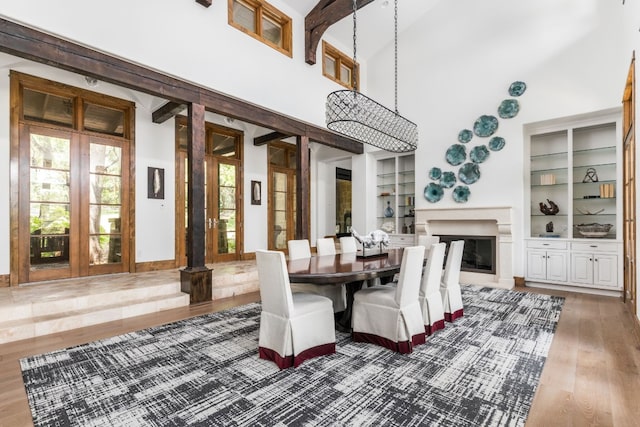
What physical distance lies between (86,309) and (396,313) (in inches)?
135

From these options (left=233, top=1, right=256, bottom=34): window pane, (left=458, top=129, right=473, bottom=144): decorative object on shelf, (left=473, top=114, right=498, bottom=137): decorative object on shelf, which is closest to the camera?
(left=233, top=1, right=256, bottom=34): window pane

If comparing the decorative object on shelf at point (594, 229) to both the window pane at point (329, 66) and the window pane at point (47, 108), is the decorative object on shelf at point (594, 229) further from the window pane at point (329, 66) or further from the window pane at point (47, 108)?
the window pane at point (47, 108)

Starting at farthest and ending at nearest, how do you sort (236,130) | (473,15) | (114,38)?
(236,130)
(473,15)
(114,38)

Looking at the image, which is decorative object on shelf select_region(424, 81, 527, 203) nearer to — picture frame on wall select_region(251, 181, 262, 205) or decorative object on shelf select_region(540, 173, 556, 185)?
decorative object on shelf select_region(540, 173, 556, 185)

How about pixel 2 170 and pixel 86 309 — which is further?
pixel 2 170

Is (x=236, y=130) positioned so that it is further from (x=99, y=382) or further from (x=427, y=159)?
(x=99, y=382)

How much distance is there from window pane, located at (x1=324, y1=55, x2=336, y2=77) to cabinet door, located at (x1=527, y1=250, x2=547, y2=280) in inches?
199

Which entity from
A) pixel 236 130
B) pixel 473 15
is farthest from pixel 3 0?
pixel 473 15

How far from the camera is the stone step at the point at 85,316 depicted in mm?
3197

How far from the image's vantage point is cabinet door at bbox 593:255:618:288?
15.8 feet

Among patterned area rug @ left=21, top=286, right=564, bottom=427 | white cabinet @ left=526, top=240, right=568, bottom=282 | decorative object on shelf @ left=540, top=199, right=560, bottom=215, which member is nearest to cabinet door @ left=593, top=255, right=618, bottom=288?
white cabinet @ left=526, top=240, right=568, bottom=282

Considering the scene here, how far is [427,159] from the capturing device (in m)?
6.59

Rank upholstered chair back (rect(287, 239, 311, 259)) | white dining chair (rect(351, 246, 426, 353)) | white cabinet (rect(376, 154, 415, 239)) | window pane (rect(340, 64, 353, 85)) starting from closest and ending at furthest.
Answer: white dining chair (rect(351, 246, 426, 353))
upholstered chair back (rect(287, 239, 311, 259))
window pane (rect(340, 64, 353, 85))
white cabinet (rect(376, 154, 415, 239))

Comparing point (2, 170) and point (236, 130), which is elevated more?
point (236, 130)
